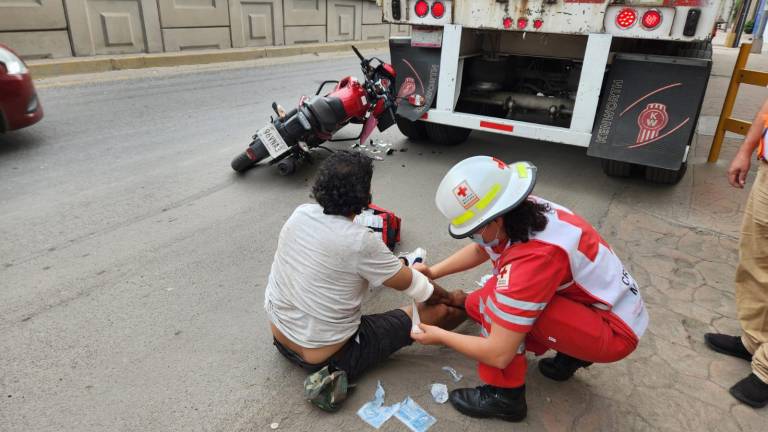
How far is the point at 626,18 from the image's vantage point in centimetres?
400

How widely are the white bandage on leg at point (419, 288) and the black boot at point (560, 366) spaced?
25.2 inches

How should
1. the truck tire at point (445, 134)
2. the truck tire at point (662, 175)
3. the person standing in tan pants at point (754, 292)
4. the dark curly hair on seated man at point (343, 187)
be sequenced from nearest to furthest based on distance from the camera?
the dark curly hair on seated man at point (343, 187) < the person standing in tan pants at point (754, 292) < the truck tire at point (662, 175) < the truck tire at point (445, 134)

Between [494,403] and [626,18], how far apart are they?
10.6 ft

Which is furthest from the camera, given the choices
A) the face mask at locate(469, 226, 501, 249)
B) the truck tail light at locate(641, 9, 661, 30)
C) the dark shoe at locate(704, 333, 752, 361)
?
the truck tail light at locate(641, 9, 661, 30)

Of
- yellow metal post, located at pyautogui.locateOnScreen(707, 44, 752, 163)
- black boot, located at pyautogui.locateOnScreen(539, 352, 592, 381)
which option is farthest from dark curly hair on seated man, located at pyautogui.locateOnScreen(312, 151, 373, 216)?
yellow metal post, located at pyautogui.locateOnScreen(707, 44, 752, 163)

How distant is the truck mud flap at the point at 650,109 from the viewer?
399 centimetres

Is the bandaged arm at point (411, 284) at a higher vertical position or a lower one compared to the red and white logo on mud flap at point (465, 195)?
lower

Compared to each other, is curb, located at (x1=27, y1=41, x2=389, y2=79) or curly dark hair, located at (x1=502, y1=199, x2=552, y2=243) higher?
curly dark hair, located at (x1=502, y1=199, x2=552, y2=243)

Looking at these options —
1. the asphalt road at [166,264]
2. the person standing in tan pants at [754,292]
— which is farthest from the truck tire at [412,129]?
the person standing in tan pants at [754,292]

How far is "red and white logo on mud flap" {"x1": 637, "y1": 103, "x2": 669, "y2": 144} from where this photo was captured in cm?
414

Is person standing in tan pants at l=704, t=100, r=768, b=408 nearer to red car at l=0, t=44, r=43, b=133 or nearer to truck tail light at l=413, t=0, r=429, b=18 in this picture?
truck tail light at l=413, t=0, r=429, b=18

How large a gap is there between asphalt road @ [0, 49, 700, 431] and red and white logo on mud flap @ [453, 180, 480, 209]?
0.91 meters

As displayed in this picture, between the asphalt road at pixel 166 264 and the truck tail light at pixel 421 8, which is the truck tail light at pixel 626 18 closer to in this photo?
the asphalt road at pixel 166 264

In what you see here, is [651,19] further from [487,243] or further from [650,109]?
[487,243]
